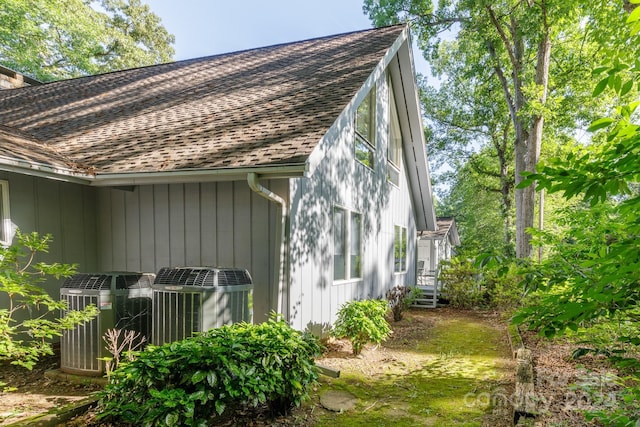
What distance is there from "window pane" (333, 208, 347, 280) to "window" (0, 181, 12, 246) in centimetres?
453

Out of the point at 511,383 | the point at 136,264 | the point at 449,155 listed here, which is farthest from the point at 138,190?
the point at 449,155

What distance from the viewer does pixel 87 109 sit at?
742cm

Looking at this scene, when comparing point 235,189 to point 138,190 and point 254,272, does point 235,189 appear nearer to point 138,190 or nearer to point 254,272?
point 254,272

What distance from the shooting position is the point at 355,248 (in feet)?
24.0

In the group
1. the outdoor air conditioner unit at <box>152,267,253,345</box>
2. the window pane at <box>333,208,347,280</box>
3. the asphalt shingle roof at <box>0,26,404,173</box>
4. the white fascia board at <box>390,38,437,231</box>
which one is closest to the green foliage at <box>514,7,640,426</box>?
the asphalt shingle roof at <box>0,26,404,173</box>

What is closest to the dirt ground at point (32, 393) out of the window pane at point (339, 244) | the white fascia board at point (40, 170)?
the white fascia board at point (40, 170)

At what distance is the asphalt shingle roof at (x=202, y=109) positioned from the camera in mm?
4699

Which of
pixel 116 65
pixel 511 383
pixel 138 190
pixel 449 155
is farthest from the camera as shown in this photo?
pixel 449 155

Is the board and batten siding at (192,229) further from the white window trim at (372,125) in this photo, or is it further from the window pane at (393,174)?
the window pane at (393,174)

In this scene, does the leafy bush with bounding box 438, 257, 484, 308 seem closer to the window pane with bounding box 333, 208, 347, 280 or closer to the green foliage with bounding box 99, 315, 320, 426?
the window pane with bounding box 333, 208, 347, 280

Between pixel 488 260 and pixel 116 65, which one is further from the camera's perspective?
pixel 116 65

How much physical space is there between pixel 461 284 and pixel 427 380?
22.2ft

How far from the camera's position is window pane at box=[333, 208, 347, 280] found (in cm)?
648

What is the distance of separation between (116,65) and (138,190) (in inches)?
786
